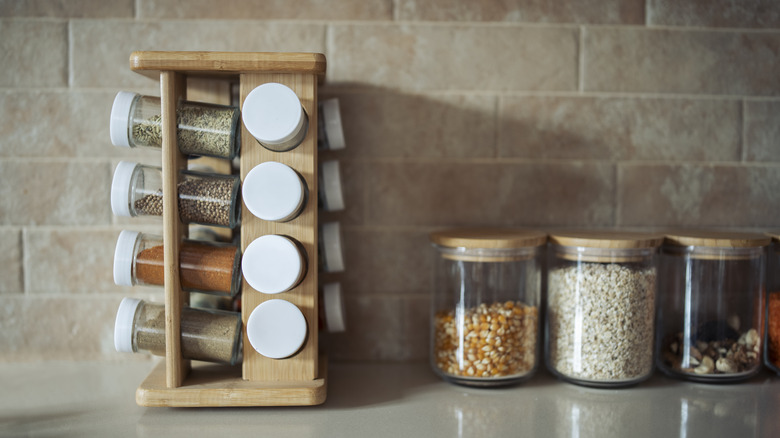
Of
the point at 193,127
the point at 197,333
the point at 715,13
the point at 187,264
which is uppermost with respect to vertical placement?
the point at 715,13

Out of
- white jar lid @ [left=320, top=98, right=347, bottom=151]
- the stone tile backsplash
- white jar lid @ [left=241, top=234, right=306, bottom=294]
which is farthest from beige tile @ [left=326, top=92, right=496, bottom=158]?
white jar lid @ [left=241, top=234, right=306, bottom=294]

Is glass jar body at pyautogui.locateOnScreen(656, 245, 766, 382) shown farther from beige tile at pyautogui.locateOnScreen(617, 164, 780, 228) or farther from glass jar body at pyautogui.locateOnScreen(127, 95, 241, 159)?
glass jar body at pyautogui.locateOnScreen(127, 95, 241, 159)

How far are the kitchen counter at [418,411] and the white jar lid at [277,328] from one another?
0.10 m

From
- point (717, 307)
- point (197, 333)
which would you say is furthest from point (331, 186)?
point (717, 307)

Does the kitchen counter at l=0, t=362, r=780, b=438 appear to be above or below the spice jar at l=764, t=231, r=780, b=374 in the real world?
below

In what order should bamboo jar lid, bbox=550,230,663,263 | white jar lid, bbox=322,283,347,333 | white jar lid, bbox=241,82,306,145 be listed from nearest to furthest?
white jar lid, bbox=241,82,306,145 → bamboo jar lid, bbox=550,230,663,263 → white jar lid, bbox=322,283,347,333

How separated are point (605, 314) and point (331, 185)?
20.0 inches

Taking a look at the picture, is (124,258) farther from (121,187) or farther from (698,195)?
(698,195)

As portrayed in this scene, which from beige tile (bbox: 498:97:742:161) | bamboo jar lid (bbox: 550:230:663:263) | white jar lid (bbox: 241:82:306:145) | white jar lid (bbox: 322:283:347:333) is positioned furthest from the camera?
beige tile (bbox: 498:97:742:161)

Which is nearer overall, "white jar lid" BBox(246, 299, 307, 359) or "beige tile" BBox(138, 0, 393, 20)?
"white jar lid" BBox(246, 299, 307, 359)

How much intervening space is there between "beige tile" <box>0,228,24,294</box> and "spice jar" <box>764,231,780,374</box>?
1.44 meters

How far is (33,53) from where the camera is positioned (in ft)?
3.59

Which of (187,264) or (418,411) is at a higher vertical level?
(187,264)

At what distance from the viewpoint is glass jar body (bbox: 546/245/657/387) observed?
0.92 m
